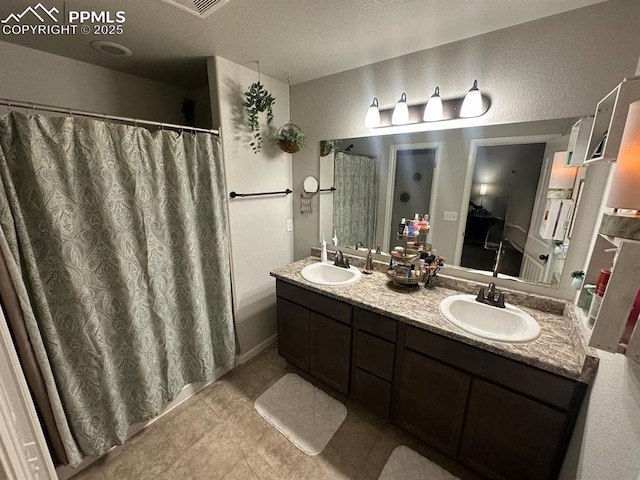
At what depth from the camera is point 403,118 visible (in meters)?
1.63

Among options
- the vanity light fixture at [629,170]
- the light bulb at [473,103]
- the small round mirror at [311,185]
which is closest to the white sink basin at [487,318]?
the vanity light fixture at [629,170]

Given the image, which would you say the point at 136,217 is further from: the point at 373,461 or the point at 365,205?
the point at 373,461

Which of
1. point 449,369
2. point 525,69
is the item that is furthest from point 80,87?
point 449,369

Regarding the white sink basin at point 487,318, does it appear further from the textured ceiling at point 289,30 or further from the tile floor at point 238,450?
the textured ceiling at point 289,30

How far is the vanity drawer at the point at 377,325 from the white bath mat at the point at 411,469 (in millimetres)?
683

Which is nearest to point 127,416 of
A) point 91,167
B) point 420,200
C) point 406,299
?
point 91,167

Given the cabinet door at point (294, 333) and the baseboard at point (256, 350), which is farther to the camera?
the baseboard at point (256, 350)

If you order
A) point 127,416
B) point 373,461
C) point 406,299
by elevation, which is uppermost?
point 406,299

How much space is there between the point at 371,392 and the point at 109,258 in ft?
5.49

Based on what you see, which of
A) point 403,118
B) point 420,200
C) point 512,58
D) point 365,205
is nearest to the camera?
point 512,58

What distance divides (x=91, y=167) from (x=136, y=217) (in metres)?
0.30

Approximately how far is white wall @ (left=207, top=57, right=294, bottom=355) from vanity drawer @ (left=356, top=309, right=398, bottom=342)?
3.42ft

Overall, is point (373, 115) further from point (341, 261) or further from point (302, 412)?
point (302, 412)

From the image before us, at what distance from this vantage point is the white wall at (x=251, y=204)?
1.77 m
